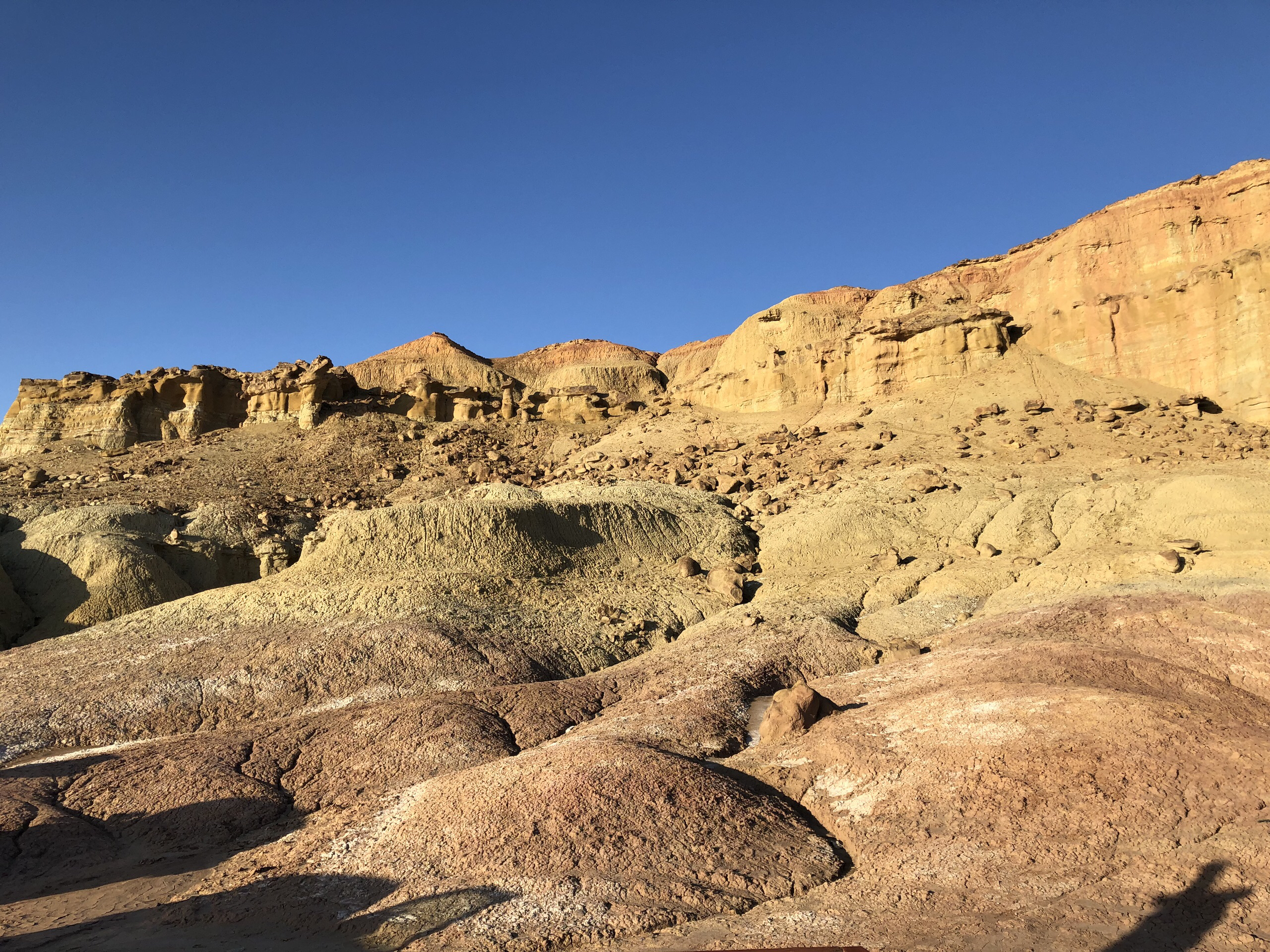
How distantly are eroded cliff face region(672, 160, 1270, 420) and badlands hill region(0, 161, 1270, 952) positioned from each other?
5.2 inches

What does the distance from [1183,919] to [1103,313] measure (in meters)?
26.4

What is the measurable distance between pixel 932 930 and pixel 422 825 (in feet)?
16.6

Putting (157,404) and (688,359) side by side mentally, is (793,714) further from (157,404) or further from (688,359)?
(688,359)

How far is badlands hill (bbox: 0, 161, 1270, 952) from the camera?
7547 millimetres

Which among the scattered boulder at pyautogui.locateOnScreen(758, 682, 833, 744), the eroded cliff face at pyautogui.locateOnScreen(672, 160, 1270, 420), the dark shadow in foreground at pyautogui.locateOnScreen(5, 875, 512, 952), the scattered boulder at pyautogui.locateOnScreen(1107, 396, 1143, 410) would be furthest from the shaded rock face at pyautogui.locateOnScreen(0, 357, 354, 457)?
the dark shadow in foreground at pyautogui.locateOnScreen(5, 875, 512, 952)

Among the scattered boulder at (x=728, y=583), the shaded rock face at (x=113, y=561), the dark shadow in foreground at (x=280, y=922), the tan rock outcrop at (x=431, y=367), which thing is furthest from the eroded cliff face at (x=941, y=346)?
the dark shadow in foreground at (x=280, y=922)

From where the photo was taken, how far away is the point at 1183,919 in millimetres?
6387

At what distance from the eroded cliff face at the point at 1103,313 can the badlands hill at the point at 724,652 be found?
133 mm

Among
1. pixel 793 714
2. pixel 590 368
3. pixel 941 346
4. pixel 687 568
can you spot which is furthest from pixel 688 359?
pixel 793 714

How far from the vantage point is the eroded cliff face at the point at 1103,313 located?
998 inches

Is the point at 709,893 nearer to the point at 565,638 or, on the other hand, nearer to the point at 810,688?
the point at 810,688

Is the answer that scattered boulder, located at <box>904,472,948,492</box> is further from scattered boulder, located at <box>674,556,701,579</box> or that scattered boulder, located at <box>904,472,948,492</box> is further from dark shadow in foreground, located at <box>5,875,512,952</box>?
dark shadow in foreground, located at <box>5,875,512,952</box>

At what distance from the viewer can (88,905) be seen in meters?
8.44

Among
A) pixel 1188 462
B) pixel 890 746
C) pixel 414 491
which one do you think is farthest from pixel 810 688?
pixel 414 491
